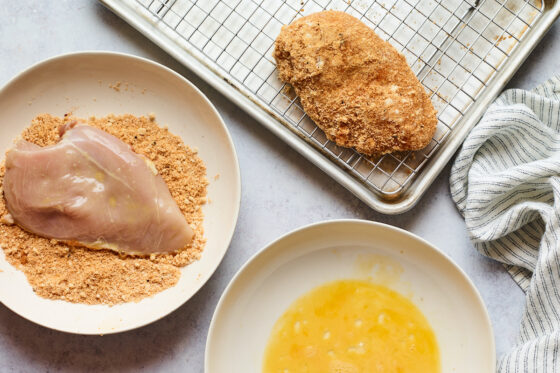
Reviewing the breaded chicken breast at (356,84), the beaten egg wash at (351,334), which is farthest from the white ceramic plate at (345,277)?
the breaded chicken breast at (356,84)

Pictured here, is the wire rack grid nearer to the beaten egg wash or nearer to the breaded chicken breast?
the breaded chicken breast

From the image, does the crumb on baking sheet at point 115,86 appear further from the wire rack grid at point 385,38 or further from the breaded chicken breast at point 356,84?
the breaded chicken breast at point 356,84

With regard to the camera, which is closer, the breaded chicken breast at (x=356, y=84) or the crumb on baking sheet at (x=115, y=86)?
the breaded chicken breast at (x=356, y=84)

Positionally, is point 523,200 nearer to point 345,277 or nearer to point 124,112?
point 345,277

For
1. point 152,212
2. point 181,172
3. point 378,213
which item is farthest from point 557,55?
point 152,212

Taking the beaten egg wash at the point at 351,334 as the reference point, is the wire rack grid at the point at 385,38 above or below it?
above

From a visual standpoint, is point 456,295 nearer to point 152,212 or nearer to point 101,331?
point 152,212
